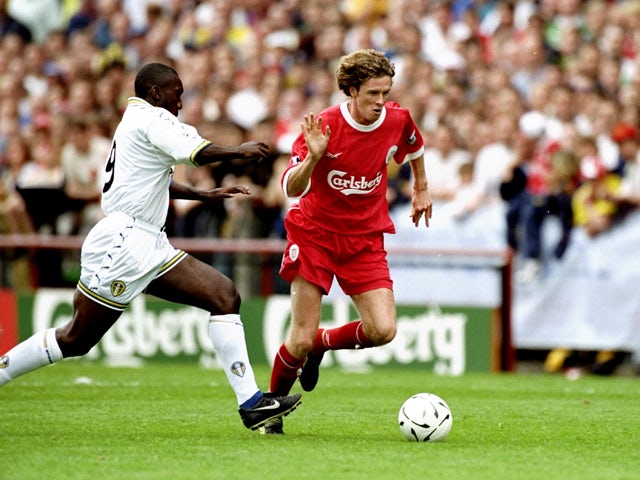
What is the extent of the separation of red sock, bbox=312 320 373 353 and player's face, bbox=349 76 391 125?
4.99 feet

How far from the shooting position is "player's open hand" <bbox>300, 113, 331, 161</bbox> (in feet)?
27.4

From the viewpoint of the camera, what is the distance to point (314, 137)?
27.5ft

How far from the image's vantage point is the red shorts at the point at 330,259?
29.8ft

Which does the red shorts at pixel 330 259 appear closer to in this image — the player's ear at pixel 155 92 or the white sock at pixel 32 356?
the player's ear at pixel 155 92

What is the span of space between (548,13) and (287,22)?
13.2 feet

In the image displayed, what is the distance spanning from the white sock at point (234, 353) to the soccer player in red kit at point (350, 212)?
41cm

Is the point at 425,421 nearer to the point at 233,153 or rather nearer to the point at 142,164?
the point at 233,153

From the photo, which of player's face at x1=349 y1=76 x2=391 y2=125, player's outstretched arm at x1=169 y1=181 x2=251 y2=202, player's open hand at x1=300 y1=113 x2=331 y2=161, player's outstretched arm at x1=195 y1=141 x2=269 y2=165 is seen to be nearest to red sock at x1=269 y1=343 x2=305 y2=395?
player's outstretched arm at x1=169 y1=181 x2=251 y2=202

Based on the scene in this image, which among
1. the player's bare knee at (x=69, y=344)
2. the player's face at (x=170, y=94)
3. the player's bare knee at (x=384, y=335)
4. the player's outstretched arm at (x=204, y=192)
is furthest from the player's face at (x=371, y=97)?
the player's bare knee at (x=69, y=344)

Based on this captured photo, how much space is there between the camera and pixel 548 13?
17.3 meters

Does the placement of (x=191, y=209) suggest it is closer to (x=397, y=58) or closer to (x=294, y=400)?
(x=397, y=58)

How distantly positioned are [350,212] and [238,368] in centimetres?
142

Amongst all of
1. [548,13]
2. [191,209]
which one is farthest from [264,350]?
[548,13]

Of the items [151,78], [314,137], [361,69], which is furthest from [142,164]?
[361,69]
